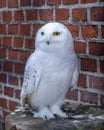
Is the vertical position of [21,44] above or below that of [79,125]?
above

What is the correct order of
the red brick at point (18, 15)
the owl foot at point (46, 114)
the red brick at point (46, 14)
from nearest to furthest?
the owl foot at point (46, 114) < the red brick at point (46, 14) < the red brick at point (18, 15)

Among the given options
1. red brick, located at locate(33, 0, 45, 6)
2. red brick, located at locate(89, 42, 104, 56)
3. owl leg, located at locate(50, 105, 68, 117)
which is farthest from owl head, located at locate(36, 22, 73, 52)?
red brick, located at locate(33, 0, 45, 6)

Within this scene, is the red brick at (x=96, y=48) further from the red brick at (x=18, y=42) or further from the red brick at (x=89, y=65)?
the red brick at (x=18, y=42)

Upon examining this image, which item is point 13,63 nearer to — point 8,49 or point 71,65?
point 8,49

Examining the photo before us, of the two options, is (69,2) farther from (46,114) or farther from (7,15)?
(46,114)

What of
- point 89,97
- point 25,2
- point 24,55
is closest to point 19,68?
point 24,55

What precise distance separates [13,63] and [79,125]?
1159 mm

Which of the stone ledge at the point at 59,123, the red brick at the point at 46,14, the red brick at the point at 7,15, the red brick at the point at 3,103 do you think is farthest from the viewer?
the red brick at the point at 3,103

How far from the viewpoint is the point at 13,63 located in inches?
112

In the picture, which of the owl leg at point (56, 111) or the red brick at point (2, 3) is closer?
the owl leg at point (56, 111)

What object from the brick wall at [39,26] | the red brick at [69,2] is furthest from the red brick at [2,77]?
the red brick at [69,2]

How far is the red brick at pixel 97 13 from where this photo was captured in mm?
2191

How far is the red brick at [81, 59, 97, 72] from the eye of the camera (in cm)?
225

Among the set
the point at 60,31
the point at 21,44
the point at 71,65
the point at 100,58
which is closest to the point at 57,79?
the point at 71,65
